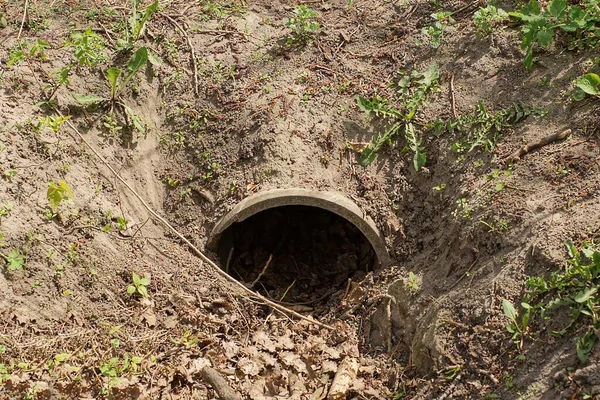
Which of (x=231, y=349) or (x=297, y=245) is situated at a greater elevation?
(x=297, y=245)

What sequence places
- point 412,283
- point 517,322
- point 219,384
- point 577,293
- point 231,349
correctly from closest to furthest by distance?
1. point 577,293
2. point 517,322
3. point 219,384
4. point 412,283
5. point 231,349

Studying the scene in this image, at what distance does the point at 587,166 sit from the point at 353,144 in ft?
5.86

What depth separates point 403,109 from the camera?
566 centimetres

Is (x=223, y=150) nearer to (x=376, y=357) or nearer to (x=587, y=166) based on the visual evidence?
(x=376, y=357)

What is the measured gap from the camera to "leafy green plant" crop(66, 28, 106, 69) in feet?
18.4

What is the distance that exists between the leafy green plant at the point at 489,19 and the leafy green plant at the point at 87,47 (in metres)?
3.01

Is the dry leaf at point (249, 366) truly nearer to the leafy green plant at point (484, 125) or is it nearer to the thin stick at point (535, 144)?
the leafy green plant at point (484, 125)

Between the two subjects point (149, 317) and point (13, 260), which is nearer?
point (13, 260)

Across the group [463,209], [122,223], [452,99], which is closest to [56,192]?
[122,223]

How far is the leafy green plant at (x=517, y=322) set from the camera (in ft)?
13.4

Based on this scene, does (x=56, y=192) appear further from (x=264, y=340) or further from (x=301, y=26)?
(x=301, y=26)

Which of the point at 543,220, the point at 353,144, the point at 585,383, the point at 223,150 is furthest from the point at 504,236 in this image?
the point at 223,150

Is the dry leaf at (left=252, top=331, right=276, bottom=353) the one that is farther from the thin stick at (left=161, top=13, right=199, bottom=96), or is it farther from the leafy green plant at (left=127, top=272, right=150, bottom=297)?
the thin stick at (left=161, top=13, right=199, bottom=96)

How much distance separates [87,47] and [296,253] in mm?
2530
